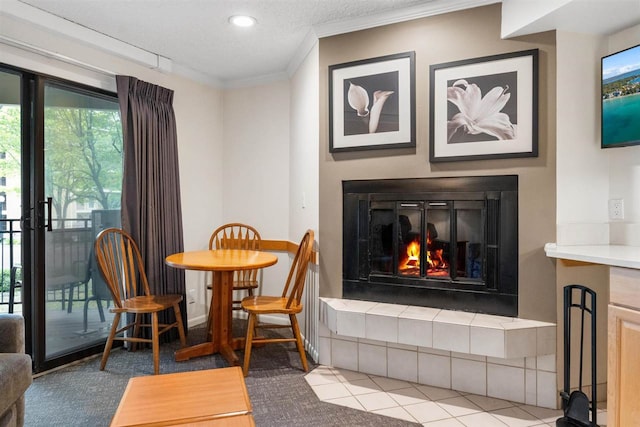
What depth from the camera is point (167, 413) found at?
1.38 meters

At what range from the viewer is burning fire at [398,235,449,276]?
2.51 m

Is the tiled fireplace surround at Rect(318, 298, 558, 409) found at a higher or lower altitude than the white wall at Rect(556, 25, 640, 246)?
lower

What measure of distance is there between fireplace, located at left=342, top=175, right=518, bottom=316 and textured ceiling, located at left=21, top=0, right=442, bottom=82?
3.67 feet

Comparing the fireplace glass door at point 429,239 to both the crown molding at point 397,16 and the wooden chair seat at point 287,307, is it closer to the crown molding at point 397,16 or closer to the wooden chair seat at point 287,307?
the wooden chair seat at point 287,307

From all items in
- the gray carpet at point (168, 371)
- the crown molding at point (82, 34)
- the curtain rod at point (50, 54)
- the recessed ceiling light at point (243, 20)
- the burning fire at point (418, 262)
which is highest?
the recessed ceiling light at point (243, 20)

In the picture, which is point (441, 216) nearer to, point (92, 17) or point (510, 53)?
point (510, 53)

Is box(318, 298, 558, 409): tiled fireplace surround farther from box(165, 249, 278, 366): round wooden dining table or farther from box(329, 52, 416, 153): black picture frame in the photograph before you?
box(329, 52, 416, 153): black picture frame

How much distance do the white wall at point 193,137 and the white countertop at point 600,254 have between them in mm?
2904

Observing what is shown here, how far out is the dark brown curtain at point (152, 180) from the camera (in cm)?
304

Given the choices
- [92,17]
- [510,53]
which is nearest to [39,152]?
[92,17]

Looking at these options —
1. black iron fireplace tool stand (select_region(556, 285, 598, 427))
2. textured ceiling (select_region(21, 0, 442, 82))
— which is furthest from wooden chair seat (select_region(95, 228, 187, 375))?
black iron fireplace tool stand (select_region(556, 285, 598, 427))

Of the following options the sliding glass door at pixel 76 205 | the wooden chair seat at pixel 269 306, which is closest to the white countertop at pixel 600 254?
the wooden chair seat at pixel 269 306

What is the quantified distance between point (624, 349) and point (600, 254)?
419 millimetres

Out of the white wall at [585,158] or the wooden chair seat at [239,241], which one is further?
the wooden chair seat at [239,241]
